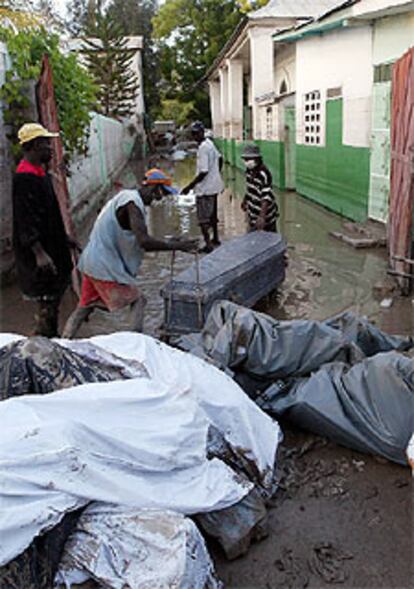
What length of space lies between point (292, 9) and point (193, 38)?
25.8 metres

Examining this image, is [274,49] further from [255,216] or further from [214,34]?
[214,34]

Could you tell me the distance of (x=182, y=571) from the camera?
199cm

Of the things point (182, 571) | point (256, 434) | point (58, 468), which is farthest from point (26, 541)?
point (256, 434)

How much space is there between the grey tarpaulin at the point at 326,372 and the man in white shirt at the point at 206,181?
4.00 m

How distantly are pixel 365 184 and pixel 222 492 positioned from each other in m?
7.96

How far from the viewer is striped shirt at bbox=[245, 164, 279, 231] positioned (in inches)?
250

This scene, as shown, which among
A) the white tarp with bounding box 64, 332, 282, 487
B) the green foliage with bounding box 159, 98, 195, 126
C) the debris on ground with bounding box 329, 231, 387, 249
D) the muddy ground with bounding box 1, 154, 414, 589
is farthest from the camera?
the green foliage with bounding box 159, 98, 195, 126

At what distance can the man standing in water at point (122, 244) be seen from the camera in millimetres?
4027

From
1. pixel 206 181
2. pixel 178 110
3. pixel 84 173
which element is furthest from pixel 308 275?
pixel 178 110

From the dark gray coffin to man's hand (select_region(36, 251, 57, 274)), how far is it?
981 mm

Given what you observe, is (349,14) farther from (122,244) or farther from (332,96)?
(122,244)

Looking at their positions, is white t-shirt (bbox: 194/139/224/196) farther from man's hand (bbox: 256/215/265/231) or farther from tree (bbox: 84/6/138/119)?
tree (bbox: 84/6/138/119)

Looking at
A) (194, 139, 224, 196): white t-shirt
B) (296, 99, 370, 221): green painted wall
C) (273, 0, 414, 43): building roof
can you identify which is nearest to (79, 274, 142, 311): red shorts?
(194, 139, 224, 196): white t-shirt

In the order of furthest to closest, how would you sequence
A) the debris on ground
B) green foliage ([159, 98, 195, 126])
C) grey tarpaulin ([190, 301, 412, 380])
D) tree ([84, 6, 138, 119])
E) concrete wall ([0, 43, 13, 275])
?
green foliage ([159, 98, 195, 126]) < tree ([84, 6, 138, 119]) < the debris on ground < concrete wall ([0, 43, 13, 275]) < grey tarpaulin ([190, 301, 412, 380])
